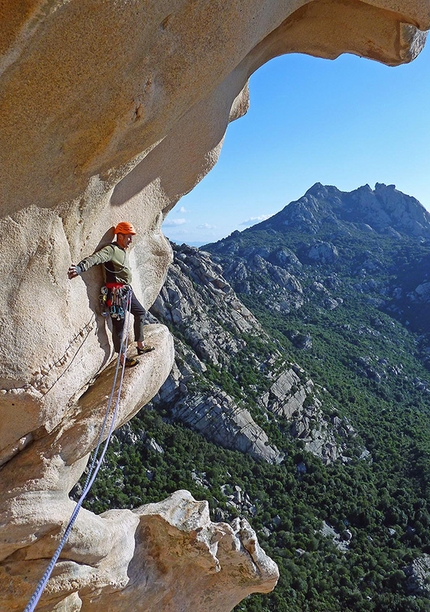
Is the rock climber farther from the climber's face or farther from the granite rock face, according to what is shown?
the granite rock face

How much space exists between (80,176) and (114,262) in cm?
120

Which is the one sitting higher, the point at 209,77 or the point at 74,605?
the point at 209,77

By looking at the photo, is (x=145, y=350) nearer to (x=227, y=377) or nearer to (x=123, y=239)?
(x=123, y=239)

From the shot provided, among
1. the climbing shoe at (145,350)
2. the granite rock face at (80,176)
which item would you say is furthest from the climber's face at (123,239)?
the climbing shoe at (145,350)

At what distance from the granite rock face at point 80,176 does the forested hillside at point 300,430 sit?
23.4 metres

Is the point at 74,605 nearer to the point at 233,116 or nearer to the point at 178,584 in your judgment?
the point at 178,584

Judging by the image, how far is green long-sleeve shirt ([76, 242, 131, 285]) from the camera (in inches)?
190

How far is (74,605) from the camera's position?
16.6 ft

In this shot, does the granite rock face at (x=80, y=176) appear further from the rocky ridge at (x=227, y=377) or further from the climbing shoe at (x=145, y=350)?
the rocky ridge at (x=227, y=377)

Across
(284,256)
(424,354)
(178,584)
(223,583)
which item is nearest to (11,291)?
(178,584)

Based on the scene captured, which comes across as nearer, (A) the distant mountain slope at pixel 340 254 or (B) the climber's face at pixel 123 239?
(B) the climber's face at pixel 123 239

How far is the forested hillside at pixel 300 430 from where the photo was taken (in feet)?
99.1

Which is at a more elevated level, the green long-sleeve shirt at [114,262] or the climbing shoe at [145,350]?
the green long-sleeve shirt at [114,262]

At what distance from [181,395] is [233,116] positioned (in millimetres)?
35698
